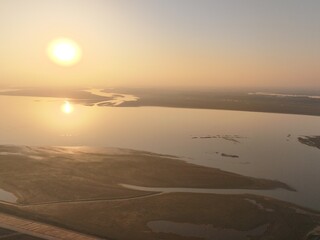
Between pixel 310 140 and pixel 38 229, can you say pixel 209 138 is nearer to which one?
pixel 310 140

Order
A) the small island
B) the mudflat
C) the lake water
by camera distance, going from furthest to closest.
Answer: the small island → the lake water → the mudflat

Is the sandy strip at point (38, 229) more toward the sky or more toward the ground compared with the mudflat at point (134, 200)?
more toward the ground

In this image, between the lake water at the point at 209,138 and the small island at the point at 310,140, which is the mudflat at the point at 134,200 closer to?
the lake water at the point at 209,138

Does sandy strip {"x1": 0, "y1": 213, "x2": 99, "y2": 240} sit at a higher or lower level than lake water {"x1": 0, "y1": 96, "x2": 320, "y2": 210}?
lower

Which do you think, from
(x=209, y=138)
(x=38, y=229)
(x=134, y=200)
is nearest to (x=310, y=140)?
(x=209, y=138)

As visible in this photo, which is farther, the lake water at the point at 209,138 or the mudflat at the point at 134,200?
the lake water at the point at 209,138

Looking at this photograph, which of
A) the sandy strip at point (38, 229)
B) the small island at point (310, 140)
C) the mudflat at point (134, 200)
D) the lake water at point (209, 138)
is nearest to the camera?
the sandy strip at point (38, 229)

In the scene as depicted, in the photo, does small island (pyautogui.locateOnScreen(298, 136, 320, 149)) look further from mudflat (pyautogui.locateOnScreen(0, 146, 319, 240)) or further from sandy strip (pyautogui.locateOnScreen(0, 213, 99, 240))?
sandy strip (pyautogui.locateOnScreen(0, 213, 99, 240))

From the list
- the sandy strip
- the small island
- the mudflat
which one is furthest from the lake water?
the sandy strip

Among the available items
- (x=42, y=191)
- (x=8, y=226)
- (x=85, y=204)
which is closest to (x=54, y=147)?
(x=42, y=191)

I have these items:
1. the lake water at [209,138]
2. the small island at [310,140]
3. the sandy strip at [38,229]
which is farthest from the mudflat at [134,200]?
the small island at [310,140]
